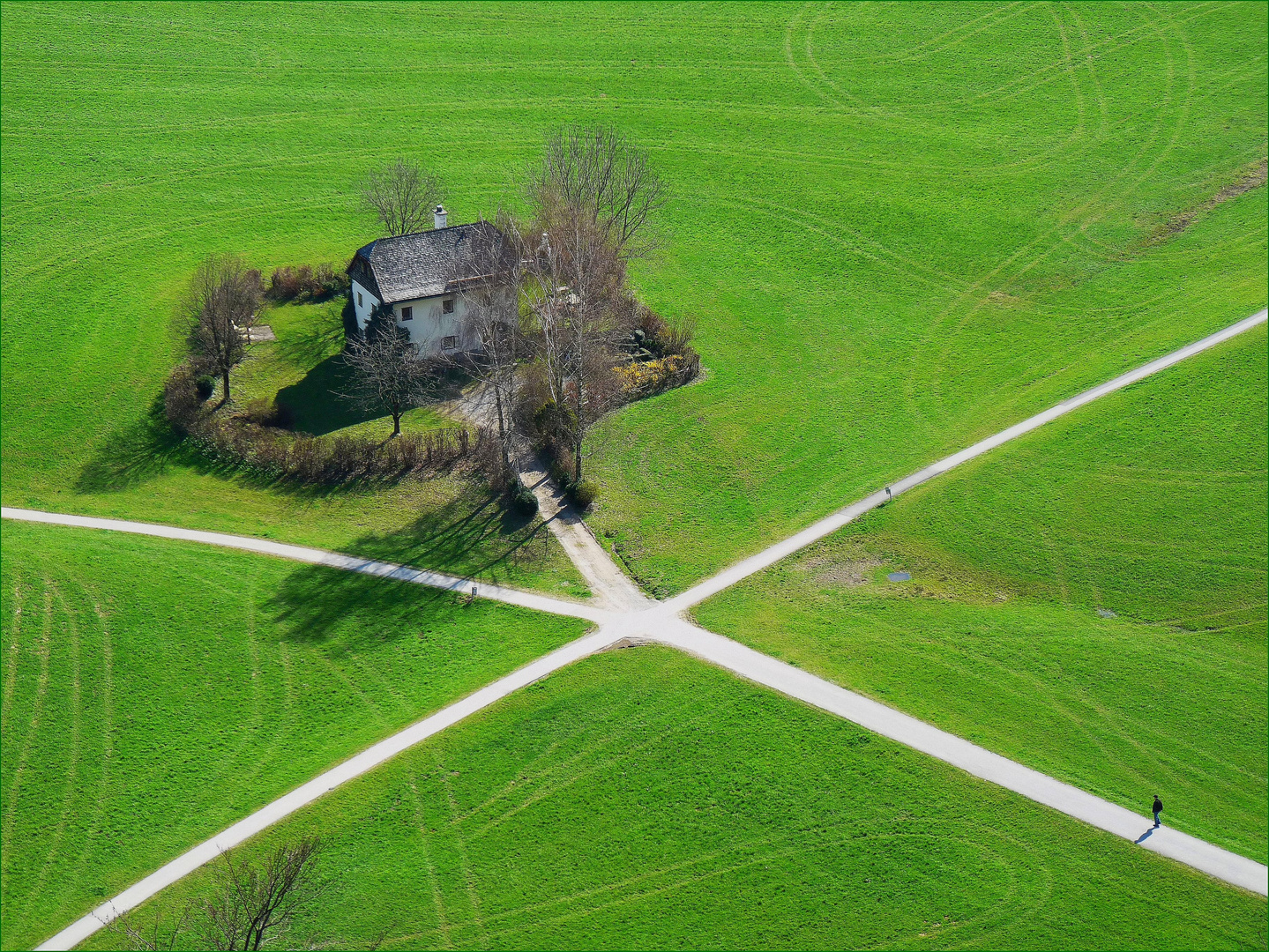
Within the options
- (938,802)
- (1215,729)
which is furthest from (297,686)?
(1215,729)

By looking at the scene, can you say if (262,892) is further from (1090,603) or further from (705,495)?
(1090,603)

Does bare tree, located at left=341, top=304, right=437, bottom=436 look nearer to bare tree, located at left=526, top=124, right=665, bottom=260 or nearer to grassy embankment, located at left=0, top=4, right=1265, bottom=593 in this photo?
grassy embankment, located at left=0, top=4, right=1265, bottom=593

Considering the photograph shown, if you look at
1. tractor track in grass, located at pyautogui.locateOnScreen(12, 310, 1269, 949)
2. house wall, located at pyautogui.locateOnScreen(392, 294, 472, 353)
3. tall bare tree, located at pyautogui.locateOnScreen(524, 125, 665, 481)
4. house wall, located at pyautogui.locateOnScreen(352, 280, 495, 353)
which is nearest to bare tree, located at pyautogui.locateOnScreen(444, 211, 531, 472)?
house wall, located at pyautogui.locateOnScreen(352, 280, 495, 353)

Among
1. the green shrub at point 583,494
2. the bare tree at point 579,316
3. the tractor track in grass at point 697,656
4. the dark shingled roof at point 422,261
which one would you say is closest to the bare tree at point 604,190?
the bare tree at point 579,316

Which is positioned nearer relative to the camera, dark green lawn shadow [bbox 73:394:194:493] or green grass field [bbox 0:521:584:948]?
green grass field [bbox 0:521:584:948]

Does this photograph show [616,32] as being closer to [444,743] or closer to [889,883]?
[444,743]

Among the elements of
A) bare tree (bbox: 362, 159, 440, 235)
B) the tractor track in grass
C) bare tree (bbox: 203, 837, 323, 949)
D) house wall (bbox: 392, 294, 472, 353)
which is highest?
bare tree (bbox: 362, 159, 440, 235)
